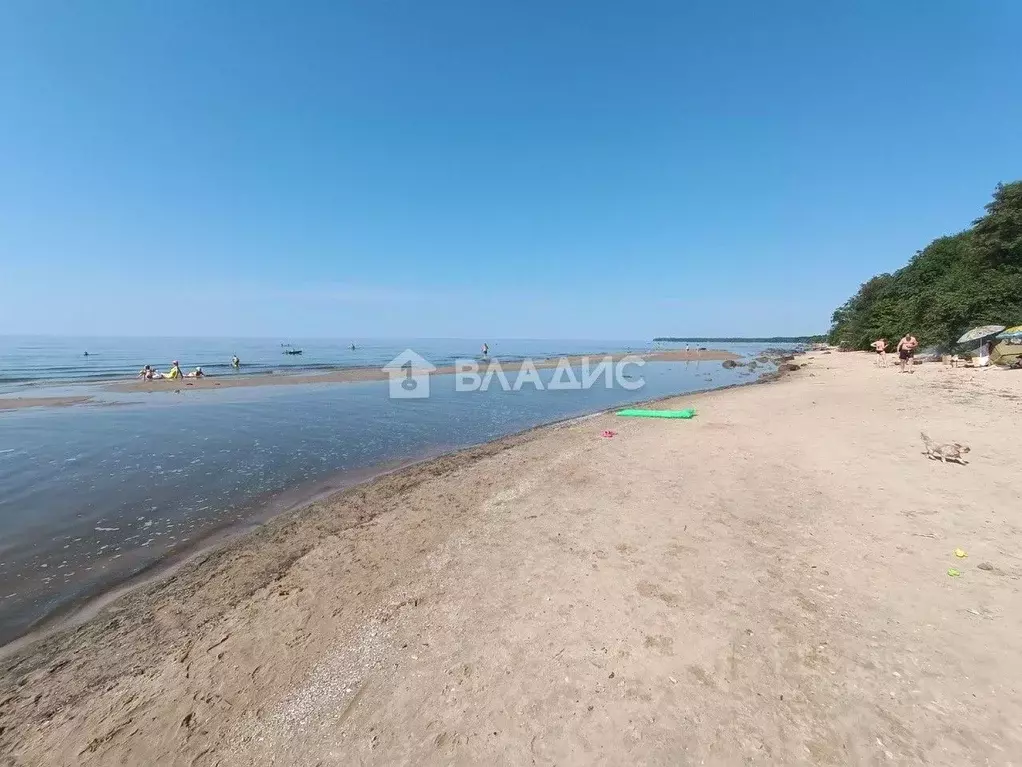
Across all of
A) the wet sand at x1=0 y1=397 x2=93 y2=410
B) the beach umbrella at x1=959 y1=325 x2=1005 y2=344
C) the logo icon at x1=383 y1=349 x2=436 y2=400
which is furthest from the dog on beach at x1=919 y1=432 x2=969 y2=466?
the wet sand at x1=0 y1=397 x2=93 y2=410

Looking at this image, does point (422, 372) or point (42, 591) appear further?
point (422, 372)

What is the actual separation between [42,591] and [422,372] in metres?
33.9

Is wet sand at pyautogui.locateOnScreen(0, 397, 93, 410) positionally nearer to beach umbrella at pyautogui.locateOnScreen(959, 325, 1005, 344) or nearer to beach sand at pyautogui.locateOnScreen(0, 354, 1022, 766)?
beach sand at pyautogui.locateOnScreen(0, 354, 1022, 766)

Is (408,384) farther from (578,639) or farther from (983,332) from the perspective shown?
(983,332)

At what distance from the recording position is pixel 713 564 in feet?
16.0

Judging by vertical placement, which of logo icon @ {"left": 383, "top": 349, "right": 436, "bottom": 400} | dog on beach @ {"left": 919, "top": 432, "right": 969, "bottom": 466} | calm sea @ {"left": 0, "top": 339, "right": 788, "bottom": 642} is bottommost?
calm sea @ {"left": 0, "top": 339, "right": 788, "bottom": 642}

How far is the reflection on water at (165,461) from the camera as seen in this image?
19.9 feet

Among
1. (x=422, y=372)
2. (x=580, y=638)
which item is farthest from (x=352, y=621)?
(x=422, y=372)

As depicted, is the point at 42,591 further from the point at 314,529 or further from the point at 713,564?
the point at 713,564

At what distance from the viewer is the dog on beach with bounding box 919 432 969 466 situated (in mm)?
7516

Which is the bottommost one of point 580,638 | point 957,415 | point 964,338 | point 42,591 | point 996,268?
point 42,591

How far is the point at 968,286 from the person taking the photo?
27.6 m

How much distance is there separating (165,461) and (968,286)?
142 ft

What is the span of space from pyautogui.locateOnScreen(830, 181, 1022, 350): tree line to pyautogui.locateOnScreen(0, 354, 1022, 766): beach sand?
27.8 m
